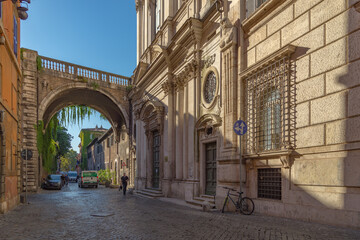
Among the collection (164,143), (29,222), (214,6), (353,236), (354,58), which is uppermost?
(214,6)

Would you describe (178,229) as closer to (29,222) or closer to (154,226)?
(154,226)

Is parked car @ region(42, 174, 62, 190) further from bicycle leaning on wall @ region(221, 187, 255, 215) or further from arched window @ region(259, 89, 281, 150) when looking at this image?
arched window @ region(259, 89, 281, 150)

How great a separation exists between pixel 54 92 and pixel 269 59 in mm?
20477

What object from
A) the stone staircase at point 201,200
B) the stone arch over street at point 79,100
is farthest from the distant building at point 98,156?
the stone staircase at point 201,200

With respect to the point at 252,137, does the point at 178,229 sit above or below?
below

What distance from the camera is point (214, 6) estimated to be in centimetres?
1280

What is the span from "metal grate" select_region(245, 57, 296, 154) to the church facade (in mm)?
31

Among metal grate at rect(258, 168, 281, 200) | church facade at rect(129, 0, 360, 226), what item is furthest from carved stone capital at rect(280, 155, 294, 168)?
metal grate at rect(258, 168, 281, 200)

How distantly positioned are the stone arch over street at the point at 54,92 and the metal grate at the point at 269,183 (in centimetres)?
1626

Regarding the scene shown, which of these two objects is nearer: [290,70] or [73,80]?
[290,70]

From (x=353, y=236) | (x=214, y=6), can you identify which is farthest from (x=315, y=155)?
(x=214, y=6)

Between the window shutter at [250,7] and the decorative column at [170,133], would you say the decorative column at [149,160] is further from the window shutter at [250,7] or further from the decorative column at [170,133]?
the window shutter at [250,7]

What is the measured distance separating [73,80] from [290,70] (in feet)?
70.7

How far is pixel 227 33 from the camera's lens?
37.3 feet
